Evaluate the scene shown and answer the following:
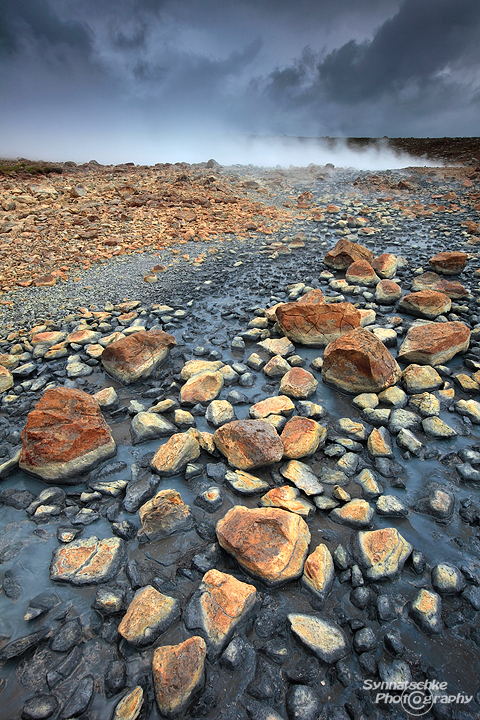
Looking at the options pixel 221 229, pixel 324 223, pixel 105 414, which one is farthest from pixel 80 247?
pixel 324 223

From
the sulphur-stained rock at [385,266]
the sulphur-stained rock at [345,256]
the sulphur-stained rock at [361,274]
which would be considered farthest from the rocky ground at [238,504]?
the sulphur-stained rock at [345,256]

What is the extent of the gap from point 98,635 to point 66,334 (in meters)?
4.63

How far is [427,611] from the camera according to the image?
2.38 metres

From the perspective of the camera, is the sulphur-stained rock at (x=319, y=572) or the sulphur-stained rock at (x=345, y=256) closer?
the sulphur-stained rock at (x=319, y=572)

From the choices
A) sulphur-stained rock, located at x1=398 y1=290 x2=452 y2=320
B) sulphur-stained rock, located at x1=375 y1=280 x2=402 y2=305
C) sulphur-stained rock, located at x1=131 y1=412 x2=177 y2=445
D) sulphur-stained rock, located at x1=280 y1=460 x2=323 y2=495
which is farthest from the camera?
sulphur-stained rock, located at x1=375 y1=280 x2=402 y2=305

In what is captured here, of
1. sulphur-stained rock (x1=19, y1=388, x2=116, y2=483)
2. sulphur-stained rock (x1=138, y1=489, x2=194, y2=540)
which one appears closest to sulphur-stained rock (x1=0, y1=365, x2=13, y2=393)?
sulphur-stained rock (x1=19, y1=388, x2=116, y2=483)

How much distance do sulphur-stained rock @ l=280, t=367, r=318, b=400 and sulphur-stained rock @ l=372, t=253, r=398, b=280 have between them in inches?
177

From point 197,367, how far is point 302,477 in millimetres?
2238

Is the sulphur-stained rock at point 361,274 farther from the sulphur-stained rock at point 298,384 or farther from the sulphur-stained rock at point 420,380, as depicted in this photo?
the sulphur-stained rock at point 298,384

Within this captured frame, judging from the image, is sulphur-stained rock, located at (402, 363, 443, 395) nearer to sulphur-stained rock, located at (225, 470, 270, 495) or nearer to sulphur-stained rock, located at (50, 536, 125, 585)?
sulphur-stained rock, located at (225, 470, 270, 495)

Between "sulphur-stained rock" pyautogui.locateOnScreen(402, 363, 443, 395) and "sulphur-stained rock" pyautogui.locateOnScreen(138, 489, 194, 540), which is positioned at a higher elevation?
"sulphur-stained rock" pyautogui.locateOnScreen(402, 363, 443, 395)

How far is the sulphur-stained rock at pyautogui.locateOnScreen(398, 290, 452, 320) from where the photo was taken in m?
6.28

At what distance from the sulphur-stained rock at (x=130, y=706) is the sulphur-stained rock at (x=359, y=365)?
11.6 feet

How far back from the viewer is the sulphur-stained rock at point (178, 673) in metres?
2.00
